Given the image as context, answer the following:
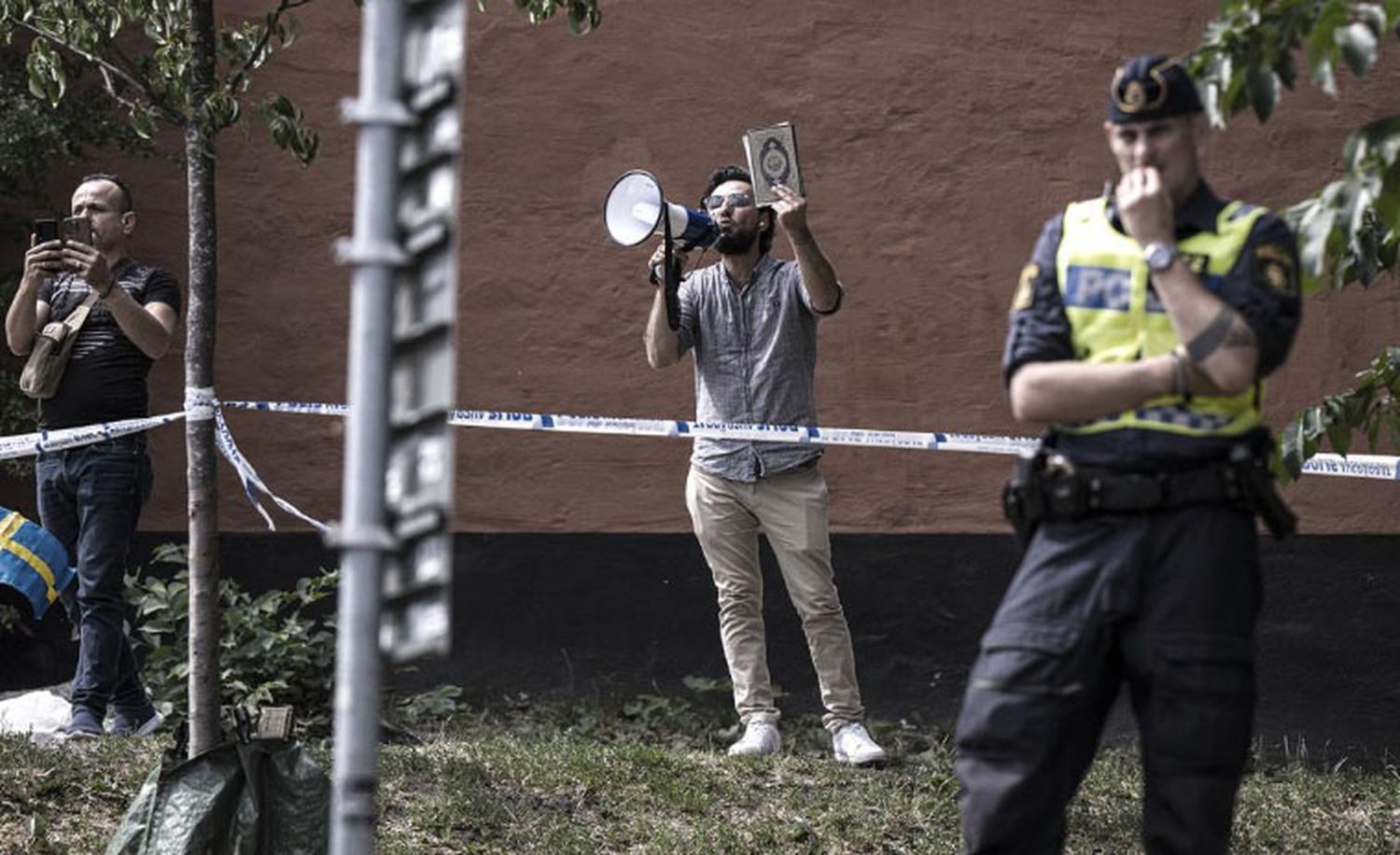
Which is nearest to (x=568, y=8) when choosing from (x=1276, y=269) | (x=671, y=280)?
(x=671, y=280)

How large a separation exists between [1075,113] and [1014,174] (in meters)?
0.34

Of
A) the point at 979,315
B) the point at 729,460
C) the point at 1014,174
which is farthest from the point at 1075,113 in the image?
the point at 729,460

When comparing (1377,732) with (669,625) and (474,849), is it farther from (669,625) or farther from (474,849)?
(474,849)

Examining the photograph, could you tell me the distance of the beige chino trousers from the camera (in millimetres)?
7230

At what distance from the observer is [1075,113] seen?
8.59m

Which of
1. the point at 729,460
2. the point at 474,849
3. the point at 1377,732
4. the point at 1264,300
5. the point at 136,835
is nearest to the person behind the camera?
the point at 1264,300

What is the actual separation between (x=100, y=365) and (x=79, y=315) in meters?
0.18

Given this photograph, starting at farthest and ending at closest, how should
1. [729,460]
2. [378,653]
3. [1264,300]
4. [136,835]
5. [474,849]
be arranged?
[729,460] → [474,849] → [136,835] → [1264,300] → [378,653]

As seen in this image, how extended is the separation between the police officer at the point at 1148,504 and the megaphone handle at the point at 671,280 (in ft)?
9.72

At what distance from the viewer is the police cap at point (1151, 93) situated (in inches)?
160

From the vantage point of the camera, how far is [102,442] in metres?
7.31

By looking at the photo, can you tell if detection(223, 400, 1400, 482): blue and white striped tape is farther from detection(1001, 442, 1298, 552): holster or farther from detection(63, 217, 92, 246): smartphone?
detection(1001, 442, 1298, 552): holster

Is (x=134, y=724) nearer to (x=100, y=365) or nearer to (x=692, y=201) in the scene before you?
(x=100, y=365)

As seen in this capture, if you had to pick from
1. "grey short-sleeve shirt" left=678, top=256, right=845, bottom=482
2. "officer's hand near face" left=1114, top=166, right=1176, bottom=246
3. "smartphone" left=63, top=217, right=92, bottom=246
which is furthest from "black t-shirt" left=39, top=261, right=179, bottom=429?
"officer's hand near face" left=1114, top=166, right=1176, bottom=246
